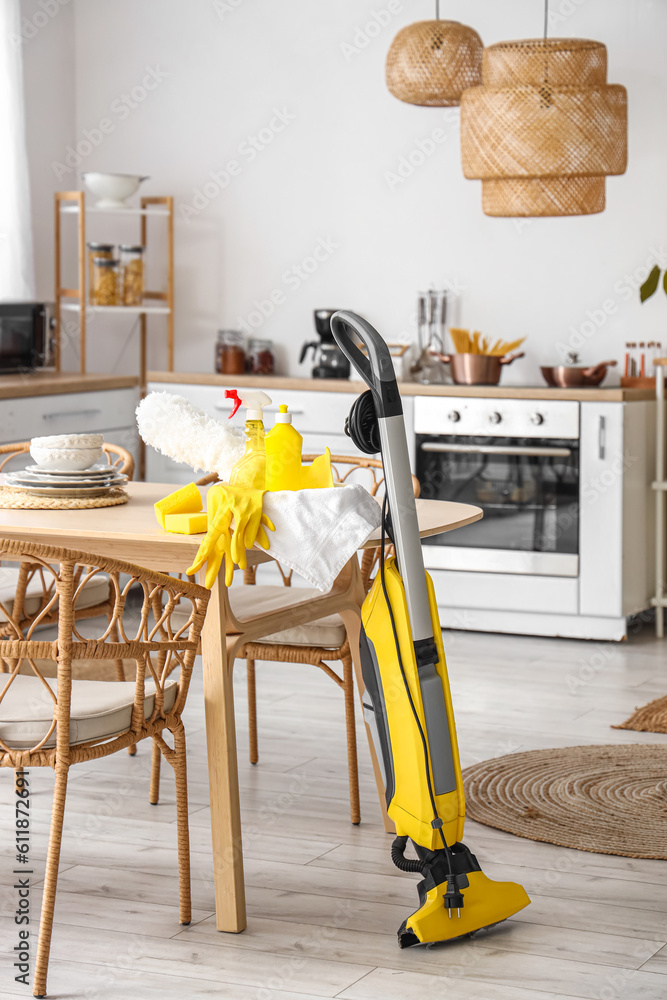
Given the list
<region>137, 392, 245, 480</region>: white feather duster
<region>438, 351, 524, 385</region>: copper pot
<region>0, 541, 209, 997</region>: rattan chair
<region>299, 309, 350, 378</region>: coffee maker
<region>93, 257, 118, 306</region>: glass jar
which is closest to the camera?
<region>0, 541, 209, 997</region>: rattan chair

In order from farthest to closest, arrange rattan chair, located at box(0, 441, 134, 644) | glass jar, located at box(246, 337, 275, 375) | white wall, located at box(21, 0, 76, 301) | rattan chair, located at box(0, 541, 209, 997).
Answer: white wall, located at box(21, 0, 76, 301)
glass jar, located at box(246, 337, 275, 375)
rattan chair, located at box(0, 441, 134, 644)
rattan chair, located at box(0, 541, 209, 997)

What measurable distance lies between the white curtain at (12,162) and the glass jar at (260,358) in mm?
1009

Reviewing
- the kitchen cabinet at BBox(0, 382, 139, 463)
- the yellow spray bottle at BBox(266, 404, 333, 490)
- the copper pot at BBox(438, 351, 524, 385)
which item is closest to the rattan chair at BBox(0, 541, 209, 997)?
the yellow spray bottle at BBox(266, 404, 333, 490)

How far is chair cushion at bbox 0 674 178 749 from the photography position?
7.02 ft

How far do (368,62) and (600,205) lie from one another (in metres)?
2.07

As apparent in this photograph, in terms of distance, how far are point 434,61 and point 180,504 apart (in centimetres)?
245

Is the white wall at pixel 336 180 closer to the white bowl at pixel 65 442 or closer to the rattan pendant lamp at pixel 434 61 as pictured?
the rattan pendant lamp at pixel 434 61

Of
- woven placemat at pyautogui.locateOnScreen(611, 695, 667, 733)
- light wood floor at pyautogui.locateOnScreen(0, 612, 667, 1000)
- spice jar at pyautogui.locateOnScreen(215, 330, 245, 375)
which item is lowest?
light wood floor at pyautogui.locateOnScreen(0, 612, 667, 1000)

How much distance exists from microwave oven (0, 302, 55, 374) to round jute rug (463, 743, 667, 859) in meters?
2.59

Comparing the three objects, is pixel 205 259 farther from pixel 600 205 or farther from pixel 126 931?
pixel 126 931

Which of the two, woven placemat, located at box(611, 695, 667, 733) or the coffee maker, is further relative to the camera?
the coffee maker

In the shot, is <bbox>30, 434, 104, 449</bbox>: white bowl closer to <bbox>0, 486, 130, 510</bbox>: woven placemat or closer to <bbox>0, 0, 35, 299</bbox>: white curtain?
<bbox>0, 486, 130, 510</bbox>: woven placemat

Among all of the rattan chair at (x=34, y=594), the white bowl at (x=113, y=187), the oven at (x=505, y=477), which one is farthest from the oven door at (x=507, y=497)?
the rattan chair at (x=34, y=594)

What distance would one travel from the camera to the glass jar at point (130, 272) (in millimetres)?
5527
